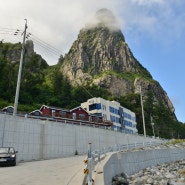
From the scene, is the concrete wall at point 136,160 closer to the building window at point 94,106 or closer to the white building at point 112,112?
the building window at point 94,106

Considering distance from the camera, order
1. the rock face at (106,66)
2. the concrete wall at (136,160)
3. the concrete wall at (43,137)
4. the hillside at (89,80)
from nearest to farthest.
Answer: the concrete wall at (136,160), the concrete wall at (43,137), the hillside at (89,80), the rock face at (106,66)

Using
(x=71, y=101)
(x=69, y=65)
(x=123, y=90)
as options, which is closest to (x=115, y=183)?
(x=71, y=101)

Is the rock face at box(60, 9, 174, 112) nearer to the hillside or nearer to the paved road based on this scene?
the hillside

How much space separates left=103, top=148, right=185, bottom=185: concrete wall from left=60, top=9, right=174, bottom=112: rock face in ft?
357

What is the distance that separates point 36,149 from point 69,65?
147965 millimetres

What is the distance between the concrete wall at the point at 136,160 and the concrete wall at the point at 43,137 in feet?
34.5

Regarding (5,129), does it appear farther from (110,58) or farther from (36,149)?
(110,58)

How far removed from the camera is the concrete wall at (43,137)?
24584mm

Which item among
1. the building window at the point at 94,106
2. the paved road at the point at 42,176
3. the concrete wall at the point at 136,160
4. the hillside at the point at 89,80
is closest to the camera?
the paved road at the point at 42,176

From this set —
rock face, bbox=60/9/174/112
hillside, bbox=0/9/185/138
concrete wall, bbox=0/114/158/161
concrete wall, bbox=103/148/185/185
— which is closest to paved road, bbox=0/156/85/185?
concrete wall, bbox=103/148/185/185

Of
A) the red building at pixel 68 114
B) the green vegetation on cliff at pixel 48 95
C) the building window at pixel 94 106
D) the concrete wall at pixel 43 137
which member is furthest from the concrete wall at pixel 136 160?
the building window at pixel 94 106

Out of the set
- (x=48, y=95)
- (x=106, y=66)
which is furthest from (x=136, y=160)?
(x=106, y=66)

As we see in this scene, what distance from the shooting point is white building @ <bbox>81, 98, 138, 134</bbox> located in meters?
76.8

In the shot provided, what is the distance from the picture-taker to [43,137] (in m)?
28.2
